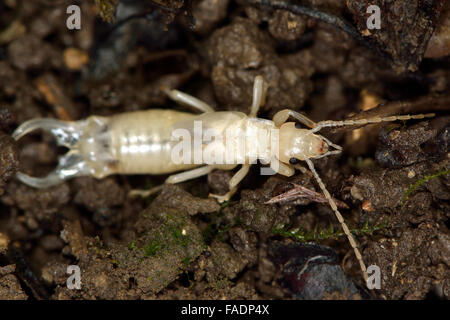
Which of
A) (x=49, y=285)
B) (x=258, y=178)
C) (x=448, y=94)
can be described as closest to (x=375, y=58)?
(x=448, y=94)

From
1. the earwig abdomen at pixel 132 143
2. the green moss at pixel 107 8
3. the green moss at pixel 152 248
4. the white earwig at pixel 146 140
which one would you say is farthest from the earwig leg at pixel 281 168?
the green moss at pixel 107 8

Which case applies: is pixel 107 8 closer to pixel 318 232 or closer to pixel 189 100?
pixel 189 100

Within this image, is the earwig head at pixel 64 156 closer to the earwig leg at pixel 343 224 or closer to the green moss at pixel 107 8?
the green moss at pixel 107 8

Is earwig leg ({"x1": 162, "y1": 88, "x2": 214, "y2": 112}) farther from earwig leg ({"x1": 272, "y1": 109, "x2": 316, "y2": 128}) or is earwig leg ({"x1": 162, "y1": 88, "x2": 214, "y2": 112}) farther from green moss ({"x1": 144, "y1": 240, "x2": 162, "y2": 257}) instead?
green moss ({"x1": 144, "y1": 240, "x2": 162, "y2": 257})

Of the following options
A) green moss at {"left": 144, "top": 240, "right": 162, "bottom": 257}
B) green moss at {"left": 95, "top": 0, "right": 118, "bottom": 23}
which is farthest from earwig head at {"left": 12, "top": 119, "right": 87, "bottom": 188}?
green moss at {"left": 144, "top": 240, "right": 162, "bottom": 257}

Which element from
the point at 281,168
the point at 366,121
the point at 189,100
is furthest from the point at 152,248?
the point at 366,121

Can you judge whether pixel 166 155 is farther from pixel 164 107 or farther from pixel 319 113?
pixel 319 113
